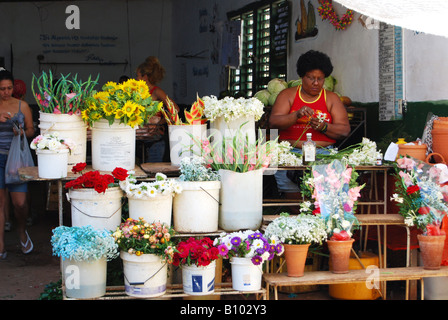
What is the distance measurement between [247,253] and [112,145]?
51.3 inches

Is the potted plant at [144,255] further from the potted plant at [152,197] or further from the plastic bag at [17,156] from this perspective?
the plastic bag at [17,156]

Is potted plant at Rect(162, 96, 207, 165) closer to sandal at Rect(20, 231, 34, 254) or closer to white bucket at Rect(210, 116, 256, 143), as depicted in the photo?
white bucket at Rect(210, 116, 256, 143)

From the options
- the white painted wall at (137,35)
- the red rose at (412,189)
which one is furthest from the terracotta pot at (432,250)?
the white painted wall at (137,35)

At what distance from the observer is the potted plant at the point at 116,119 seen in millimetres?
4488

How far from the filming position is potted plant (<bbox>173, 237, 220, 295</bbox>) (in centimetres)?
406

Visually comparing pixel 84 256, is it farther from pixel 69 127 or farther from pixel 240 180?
pixel 240 180

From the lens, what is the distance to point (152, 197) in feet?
13.6

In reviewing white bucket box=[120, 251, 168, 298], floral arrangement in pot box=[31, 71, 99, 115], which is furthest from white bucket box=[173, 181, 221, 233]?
floral arrangement in pot box=[31, 71, 99, 115]

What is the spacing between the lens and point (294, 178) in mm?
5809

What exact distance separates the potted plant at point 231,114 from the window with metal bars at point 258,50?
11.7ft

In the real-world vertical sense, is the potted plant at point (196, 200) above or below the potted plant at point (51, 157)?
below

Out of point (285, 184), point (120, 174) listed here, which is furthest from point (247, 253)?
point (285, 184)
